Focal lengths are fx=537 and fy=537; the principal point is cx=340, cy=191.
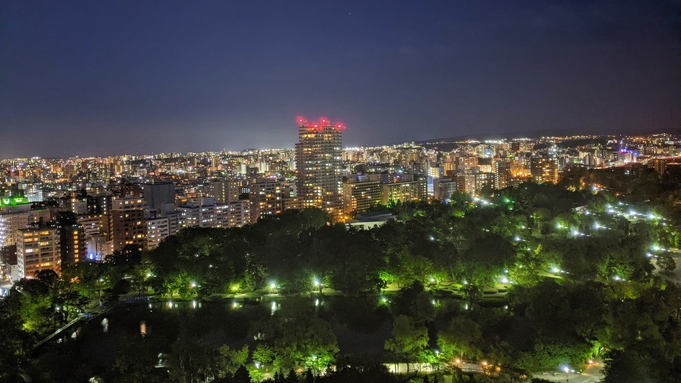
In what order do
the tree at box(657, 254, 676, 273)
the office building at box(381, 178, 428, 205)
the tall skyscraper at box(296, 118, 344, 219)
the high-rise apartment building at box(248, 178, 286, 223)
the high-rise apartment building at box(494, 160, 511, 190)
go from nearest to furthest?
the tree at box(657, 254, 676, 273), the high-rise apartment building at box(248, 178, 286, 223), the tall skyscraper at box(296, 118, 344, 219), the office building at box(381, 178, 428, 205), the high-rise apartment building at box(494, 160, 511, 190)

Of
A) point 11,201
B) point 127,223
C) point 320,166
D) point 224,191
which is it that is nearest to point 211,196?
point 224,191

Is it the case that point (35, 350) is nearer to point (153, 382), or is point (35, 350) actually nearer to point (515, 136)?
point (153, 382)

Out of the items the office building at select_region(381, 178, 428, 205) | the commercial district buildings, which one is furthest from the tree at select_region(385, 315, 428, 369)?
the office building at select_region(381, 178, 428, 205)

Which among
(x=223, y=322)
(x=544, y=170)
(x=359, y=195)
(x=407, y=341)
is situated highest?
(x=544, y=170)

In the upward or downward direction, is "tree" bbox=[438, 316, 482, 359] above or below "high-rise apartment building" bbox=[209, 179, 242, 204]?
below

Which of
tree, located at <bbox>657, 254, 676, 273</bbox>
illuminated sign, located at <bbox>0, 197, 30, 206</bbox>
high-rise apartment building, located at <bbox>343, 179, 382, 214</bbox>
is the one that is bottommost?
tree, located at <bbox>657, 254, 676, 273</bbox>

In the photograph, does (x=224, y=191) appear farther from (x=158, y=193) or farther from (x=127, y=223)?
(x=127, y=223)

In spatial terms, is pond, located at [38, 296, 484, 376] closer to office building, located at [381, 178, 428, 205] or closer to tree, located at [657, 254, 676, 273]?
tree, located at [657, 254, 676, 273]

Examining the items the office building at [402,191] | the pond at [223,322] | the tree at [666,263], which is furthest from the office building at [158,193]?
the tree at [666,263]
